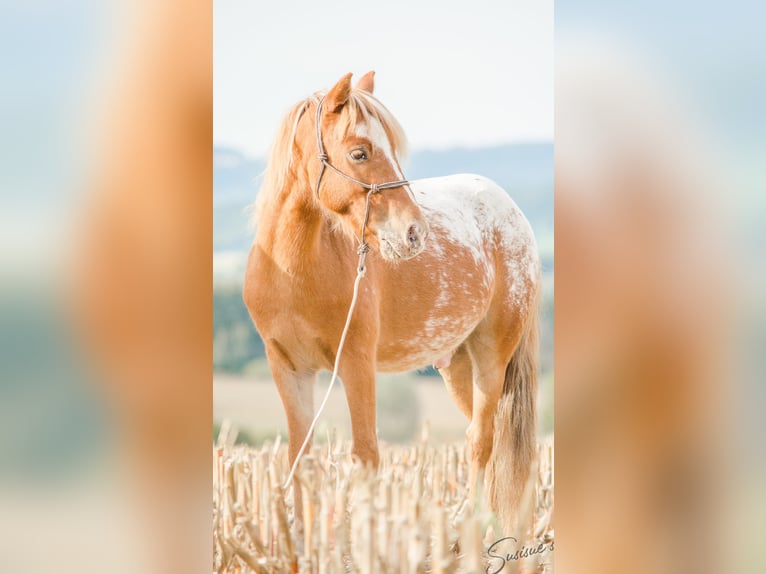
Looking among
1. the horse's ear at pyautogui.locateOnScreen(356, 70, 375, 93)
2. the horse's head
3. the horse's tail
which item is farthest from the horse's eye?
the horse's tail

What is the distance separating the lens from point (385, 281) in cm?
235

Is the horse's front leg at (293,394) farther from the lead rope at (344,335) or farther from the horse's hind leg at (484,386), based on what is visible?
the horse's hind leg at (484,386)

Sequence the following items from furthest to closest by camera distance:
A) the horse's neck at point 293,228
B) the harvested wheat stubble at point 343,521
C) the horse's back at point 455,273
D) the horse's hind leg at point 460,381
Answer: the horse's hind leg at point 460,381 → the horse's back at point 455,273 → the horse's neck at point 293,228 → the harvested wheat stubble at point 343,521

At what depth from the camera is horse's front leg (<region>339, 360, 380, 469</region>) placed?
2.20 m

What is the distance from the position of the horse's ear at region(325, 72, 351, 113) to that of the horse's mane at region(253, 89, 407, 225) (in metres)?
0.02

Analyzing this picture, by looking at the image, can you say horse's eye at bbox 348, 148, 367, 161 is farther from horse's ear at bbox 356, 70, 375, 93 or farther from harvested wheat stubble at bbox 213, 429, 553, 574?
harvested wheat stubble at bbox 213, 429, 553, 574
